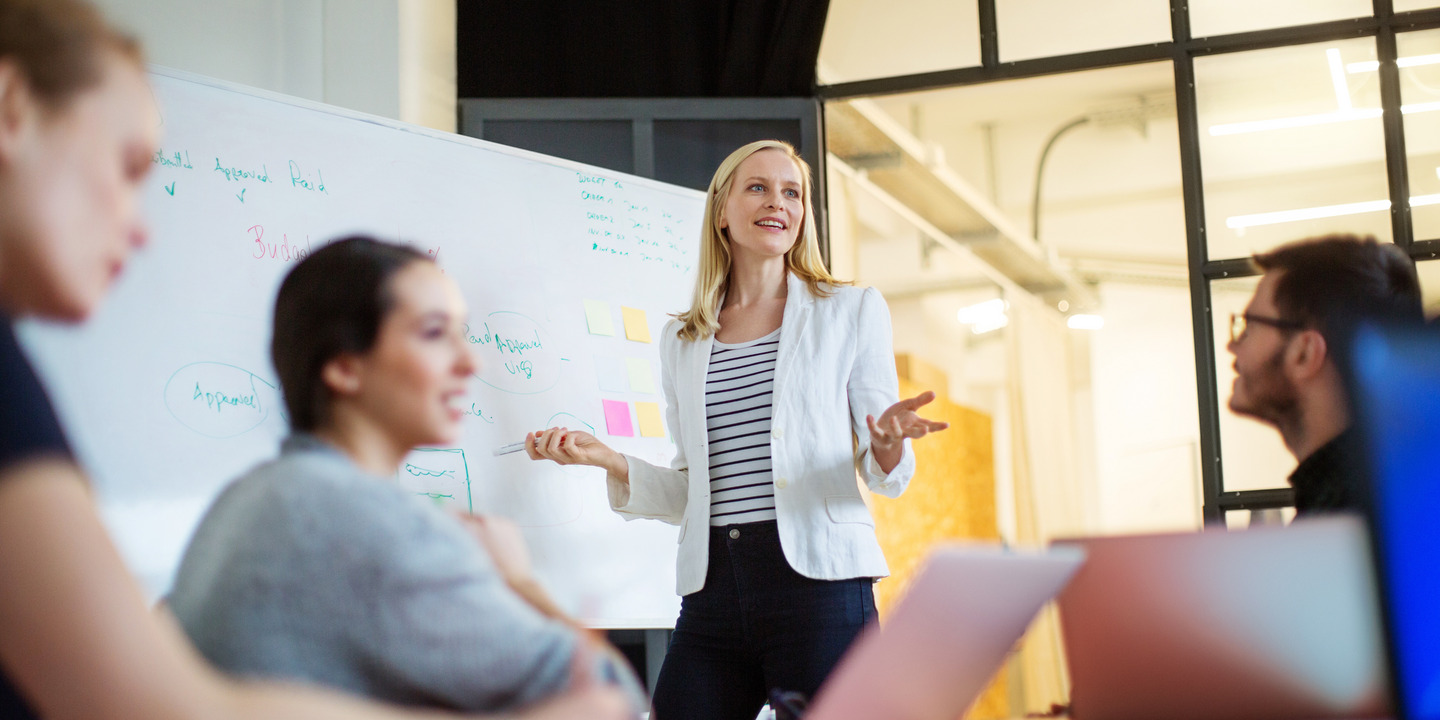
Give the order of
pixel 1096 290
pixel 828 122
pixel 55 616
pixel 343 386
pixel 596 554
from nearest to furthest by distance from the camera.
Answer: pixel 55 616 → pixel 343 386 → pixel 596 554 → pixel 828 122 → pixel 1096 290

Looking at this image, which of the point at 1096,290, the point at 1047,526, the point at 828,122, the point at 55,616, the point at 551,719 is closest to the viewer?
the point at 55,616

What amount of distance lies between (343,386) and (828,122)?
3085 mm

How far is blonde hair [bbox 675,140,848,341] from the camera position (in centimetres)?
226

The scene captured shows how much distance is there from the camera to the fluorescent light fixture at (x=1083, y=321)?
23.5ft

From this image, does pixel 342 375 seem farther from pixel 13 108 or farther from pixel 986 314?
pixel 986 314

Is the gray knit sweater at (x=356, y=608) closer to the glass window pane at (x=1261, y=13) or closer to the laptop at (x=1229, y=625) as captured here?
the laptop at (x=1229, y=625)

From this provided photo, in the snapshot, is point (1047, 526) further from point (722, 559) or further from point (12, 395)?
point (12, 395)

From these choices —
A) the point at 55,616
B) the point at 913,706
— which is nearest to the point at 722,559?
the point at 913,706

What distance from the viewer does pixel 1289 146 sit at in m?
3.33

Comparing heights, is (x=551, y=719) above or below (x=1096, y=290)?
below

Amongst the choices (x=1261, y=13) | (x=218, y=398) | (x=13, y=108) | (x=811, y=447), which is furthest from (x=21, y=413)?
(x=1261, y=13)

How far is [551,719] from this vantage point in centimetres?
74

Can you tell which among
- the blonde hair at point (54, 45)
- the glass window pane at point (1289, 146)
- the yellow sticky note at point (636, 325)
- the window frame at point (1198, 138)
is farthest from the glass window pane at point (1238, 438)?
the blonde hair at point (54, 45)

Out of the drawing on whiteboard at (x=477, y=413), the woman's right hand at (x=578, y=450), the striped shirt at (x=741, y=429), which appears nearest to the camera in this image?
the striped shirt at (x=741, y=429)
